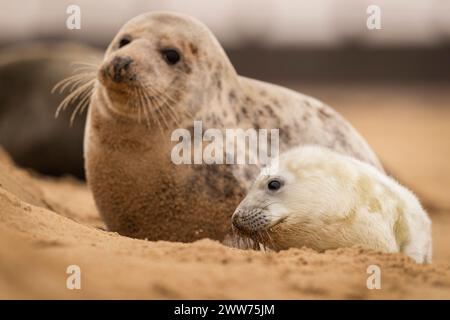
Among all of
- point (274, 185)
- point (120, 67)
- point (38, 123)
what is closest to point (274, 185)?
point (274, 185)

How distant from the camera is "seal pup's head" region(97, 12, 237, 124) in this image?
3.74m

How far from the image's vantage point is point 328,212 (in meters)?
3.31

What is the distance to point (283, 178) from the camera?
344cm

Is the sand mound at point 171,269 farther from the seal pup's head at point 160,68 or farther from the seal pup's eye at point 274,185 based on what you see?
the seal pup's head at point 160,68

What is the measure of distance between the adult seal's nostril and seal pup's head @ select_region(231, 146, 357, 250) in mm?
802

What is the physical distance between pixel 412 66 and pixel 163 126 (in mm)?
14740

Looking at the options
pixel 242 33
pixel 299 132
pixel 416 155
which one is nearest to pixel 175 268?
pixel 299 132

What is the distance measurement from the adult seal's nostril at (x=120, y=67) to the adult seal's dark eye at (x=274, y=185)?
84 centimetres

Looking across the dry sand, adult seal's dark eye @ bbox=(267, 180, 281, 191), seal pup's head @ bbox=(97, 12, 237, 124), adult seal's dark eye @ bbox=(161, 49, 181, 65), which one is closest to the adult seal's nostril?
seal pup's head @ bbox=(97, 12, 237, 124)

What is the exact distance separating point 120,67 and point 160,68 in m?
0.23

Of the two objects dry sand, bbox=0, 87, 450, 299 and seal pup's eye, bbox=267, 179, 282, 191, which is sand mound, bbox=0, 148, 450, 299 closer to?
dry sand, bbox=0, 87, 450, 299

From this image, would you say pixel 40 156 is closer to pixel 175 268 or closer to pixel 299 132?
pixel 299 132

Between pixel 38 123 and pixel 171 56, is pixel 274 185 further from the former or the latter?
pixel 38 123

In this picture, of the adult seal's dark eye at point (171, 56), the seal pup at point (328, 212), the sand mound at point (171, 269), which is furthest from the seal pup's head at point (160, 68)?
the sand mound at point (171, 269)
